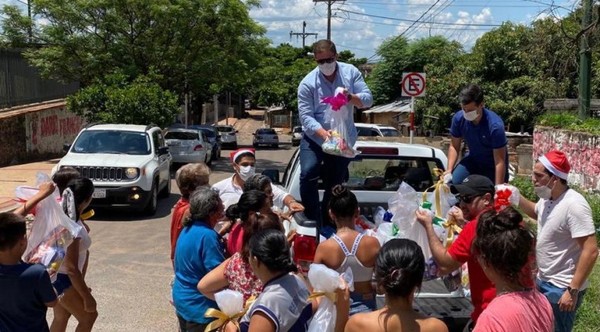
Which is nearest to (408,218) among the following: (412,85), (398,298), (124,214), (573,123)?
(398,298)

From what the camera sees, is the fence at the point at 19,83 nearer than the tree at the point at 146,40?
Yes

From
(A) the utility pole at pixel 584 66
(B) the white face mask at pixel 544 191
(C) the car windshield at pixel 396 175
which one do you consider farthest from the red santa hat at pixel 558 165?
(A) the utility pole at pixel 584 66

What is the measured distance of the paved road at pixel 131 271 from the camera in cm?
701

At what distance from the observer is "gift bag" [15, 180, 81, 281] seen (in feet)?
13.8

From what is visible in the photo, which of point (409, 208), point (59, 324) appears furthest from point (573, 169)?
point (59, 324)

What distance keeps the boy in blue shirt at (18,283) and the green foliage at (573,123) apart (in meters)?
10.7

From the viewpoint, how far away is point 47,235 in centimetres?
425

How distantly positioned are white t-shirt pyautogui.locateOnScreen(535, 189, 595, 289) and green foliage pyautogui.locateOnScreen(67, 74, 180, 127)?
1949 centimetres

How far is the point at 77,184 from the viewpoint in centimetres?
477

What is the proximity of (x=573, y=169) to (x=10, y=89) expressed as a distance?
1997cm

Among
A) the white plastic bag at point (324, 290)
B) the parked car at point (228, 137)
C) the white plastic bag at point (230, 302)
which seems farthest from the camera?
the parked car at point (228, 137)

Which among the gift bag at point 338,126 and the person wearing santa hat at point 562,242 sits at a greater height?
the gift bag at point 338,126

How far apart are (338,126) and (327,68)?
0.50 m

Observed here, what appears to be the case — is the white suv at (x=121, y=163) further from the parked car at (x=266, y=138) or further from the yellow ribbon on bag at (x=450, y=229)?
the parked car at (x=266, y=138)
